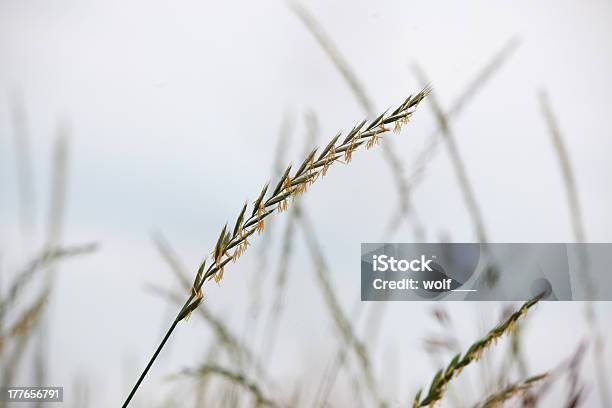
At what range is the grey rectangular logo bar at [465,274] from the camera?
3.53 feet

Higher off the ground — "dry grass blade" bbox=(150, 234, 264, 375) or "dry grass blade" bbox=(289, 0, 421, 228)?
"dry grass blade" bbox=(289, 0, 421, 228)

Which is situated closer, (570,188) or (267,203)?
(267,203)

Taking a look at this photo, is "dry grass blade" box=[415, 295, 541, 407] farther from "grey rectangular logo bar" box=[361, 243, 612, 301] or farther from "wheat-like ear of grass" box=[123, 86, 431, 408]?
"grey rectangular logo bar" box=[361, 243, 612, 301]

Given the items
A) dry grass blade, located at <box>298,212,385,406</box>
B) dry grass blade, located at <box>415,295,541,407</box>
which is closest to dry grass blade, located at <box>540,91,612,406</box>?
dry grass blade, located at <box>298,212,385,406</box>

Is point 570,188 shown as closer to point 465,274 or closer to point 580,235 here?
point 580,235

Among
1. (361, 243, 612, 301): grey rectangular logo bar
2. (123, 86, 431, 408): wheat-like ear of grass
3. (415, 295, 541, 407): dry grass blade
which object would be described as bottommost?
(415, 295, 541, 407): dry grass blade

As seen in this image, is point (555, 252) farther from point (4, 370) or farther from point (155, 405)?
point (4, 370)

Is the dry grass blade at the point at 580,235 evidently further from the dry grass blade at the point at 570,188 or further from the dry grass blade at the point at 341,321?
the dry grass blade at the point at 341,321

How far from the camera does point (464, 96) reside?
1.17 meters

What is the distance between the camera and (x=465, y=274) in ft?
3.59

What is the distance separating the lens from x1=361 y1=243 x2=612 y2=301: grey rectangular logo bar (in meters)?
1.08

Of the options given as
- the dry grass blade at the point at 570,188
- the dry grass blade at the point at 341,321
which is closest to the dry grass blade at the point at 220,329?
the dry grass blade at the point at 341,321

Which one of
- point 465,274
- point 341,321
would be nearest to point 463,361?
point 341,321

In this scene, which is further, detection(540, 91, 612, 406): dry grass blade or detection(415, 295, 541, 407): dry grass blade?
detection(540, 91, 612, 406): dry grass blade
